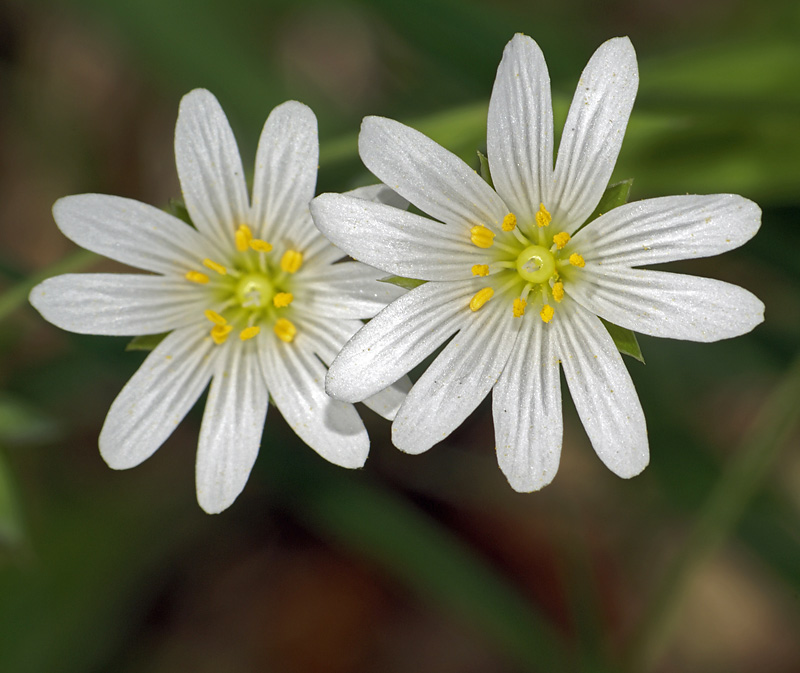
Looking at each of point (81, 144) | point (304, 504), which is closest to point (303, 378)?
point (304, 504)

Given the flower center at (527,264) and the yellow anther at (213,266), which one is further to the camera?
the yellow anther at (213,266)

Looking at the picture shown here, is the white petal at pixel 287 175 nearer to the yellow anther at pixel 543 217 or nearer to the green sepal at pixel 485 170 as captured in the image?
the green sepal at pixel 485 170

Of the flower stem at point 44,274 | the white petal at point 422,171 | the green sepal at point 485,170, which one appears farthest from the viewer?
the flower stem at point 44,274

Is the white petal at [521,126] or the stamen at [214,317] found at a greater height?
the white petal at [521,126]

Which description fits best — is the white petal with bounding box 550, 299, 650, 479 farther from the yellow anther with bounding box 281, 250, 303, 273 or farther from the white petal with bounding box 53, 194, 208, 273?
the white petal with bounding box 53, 194, 208, 273

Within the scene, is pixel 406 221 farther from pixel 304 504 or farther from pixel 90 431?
pixel 90 431

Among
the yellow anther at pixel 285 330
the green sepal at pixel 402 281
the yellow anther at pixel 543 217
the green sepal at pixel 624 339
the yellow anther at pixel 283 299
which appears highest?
the yellow anther at pixel 543 217

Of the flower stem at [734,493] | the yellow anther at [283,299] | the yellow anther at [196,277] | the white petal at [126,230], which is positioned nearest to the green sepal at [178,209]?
the white petal at [126,230]
